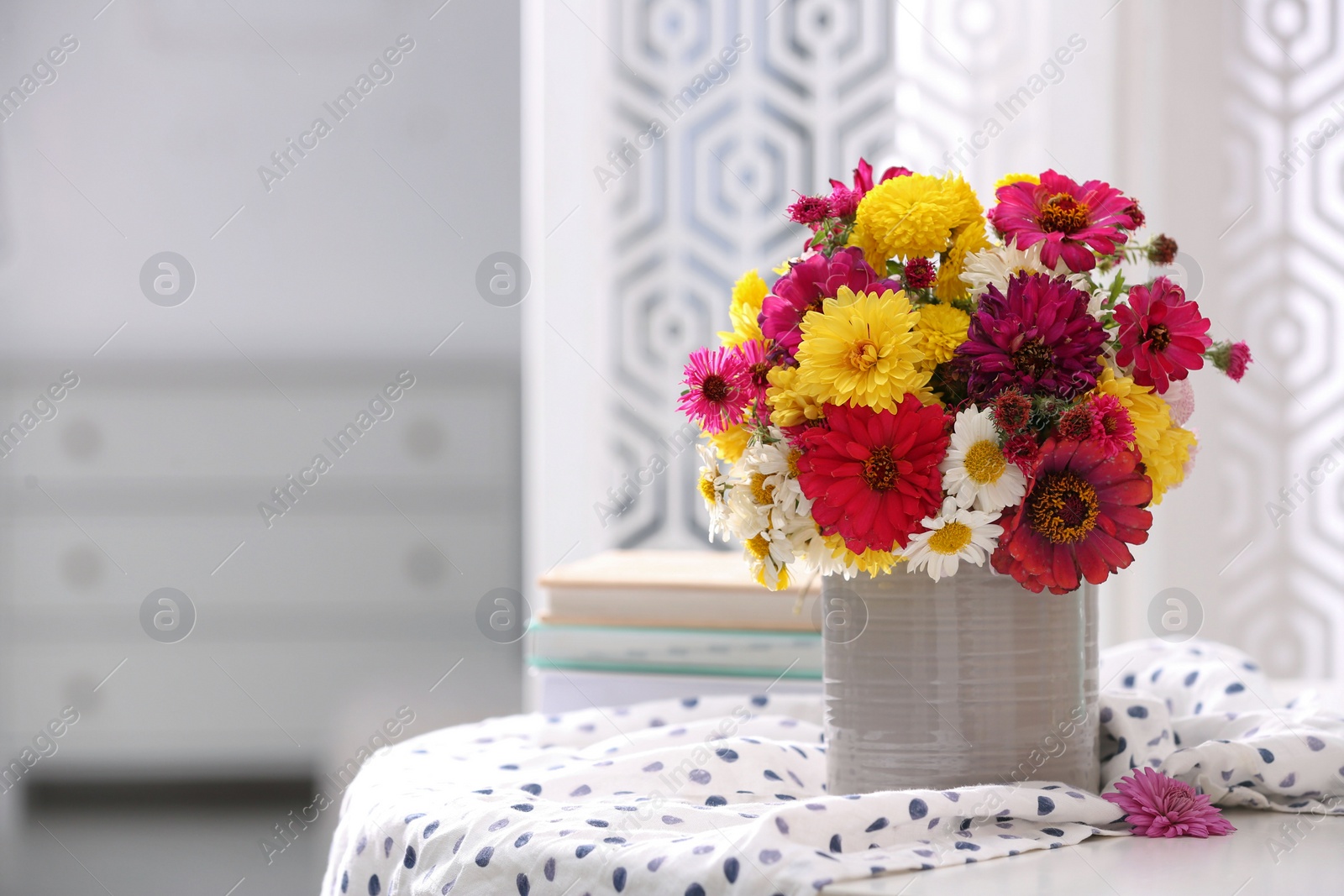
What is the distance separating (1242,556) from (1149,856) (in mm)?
1313

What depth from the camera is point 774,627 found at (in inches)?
39.6

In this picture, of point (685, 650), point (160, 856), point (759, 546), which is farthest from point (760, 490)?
point (160, 856)

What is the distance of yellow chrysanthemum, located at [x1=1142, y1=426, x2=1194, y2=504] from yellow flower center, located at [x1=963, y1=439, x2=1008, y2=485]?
98 mm

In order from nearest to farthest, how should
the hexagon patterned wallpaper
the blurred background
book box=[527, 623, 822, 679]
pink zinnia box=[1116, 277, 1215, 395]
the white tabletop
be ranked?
the white tabletop → pink zinnia box=[1116, 277, 1215, 395] → book box=[527, 623, 822, 679] → the hexagon patterned wallpaper → the blurred background

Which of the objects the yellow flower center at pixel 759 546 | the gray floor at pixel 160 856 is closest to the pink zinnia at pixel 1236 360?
the yellow flower center at pixel 759 546

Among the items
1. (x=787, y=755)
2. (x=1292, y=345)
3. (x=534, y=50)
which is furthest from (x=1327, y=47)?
(x=787, y=755)

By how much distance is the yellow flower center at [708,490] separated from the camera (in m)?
0.74

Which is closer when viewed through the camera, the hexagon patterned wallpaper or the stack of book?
the stack of book

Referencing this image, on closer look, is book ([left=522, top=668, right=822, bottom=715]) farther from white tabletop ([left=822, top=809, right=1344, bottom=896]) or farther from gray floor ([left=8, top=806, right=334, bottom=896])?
gray floor ([left=8, top=806, right=334, bottom=896])

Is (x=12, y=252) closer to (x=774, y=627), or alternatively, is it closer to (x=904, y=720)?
(x=774, y=627)

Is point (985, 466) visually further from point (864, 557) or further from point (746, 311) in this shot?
point (746, 311)

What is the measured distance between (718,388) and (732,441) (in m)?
0.04

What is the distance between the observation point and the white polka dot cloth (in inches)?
23.3

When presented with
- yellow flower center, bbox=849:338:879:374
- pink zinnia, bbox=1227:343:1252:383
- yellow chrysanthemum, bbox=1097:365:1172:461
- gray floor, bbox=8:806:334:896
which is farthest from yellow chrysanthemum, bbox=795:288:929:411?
gray floor, bbox=8:806:334:896
